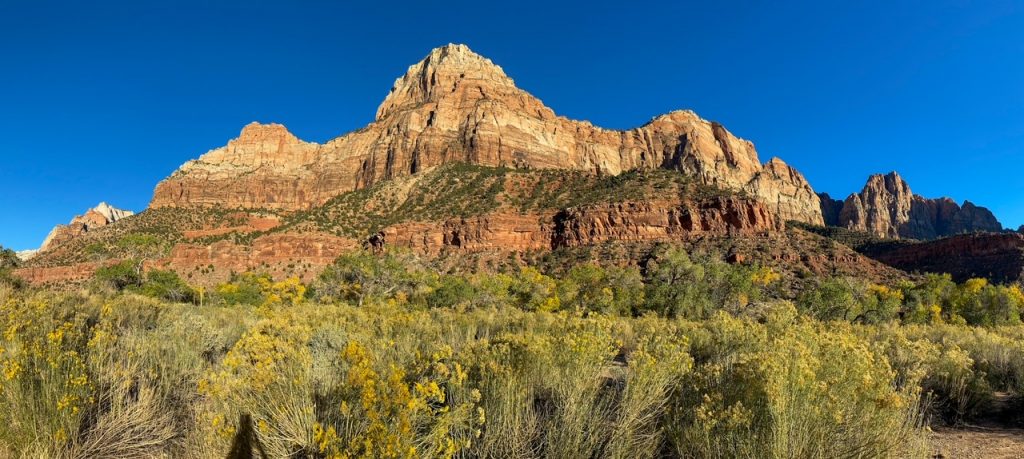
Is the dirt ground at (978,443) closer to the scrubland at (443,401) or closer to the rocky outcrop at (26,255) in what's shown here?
the scrubland at (443,401)

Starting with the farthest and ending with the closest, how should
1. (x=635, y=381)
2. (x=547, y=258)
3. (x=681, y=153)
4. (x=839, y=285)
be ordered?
(x=681, y=153) → (x=547, y=258) → (x=839, y=285) → (x=635, y=381)

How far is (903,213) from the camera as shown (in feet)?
456

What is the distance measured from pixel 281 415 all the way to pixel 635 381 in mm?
2947

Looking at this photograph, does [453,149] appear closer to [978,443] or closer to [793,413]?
[978,443]

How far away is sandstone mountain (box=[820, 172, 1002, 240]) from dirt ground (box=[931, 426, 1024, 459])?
521 ft

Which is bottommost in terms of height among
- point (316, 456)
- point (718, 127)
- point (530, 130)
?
point (316, 456)

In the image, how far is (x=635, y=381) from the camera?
13.4 ft

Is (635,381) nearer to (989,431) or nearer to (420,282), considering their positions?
(989,431)

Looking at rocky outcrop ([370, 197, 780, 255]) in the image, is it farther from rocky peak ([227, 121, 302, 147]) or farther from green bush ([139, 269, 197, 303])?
rocky peak ([227, 121, 302, 147])

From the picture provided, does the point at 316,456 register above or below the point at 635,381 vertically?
below

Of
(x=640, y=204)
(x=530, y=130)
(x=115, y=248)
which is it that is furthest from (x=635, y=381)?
(x=530, y=130)

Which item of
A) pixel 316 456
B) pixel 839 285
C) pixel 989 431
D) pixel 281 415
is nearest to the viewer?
pixel 316 456

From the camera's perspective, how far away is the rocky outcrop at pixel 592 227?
Result: 59.9 meters

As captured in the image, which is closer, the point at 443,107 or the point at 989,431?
the point at 989,431
